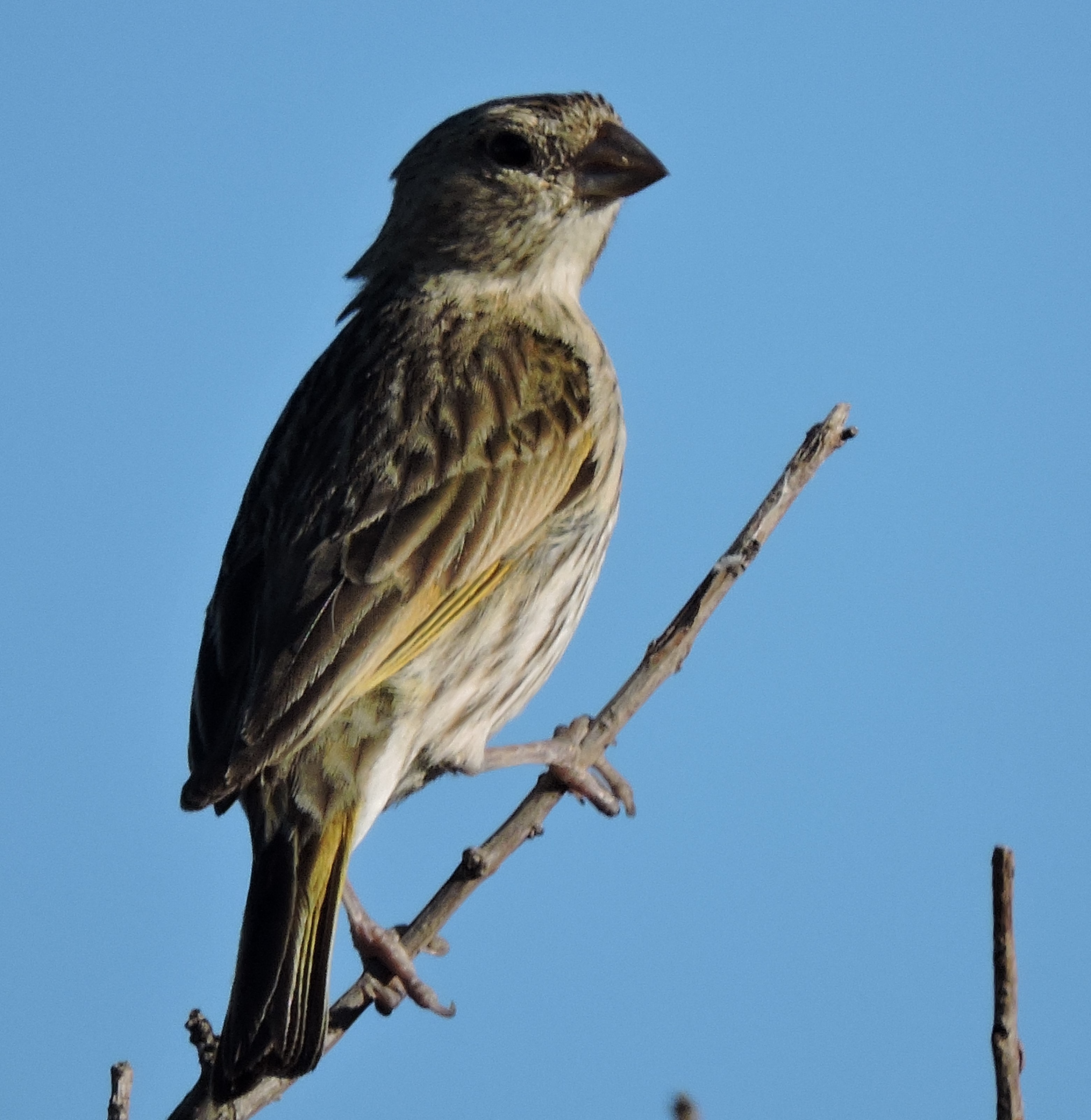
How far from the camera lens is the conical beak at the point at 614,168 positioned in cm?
602

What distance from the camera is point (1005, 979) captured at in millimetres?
3262

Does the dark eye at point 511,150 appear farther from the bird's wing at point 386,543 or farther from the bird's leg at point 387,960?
the bird's leg at point 387,960

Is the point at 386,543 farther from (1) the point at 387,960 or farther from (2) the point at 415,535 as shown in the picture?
(1) the point at 387,960

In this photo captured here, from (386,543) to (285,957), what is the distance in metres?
1.22

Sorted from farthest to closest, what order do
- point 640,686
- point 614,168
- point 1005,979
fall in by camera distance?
1. point 614,168
2. point 640,686
3. point 1005,979

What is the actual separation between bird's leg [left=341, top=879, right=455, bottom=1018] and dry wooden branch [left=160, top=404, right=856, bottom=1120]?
1 cm

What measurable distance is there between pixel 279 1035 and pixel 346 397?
2182mm

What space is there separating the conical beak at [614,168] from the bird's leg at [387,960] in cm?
257

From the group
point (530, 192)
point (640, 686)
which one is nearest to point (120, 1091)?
point (640, 686)

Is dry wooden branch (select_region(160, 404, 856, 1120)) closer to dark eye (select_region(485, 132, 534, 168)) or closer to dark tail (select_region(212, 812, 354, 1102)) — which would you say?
dark tail (select_region(212, 812, 354, 1102))

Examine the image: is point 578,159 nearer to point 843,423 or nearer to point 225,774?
point 843,423

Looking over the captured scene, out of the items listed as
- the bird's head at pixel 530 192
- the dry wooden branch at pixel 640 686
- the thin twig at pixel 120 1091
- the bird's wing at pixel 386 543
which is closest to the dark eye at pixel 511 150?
the bird's head at pixel 530 192

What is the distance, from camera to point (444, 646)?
507cm

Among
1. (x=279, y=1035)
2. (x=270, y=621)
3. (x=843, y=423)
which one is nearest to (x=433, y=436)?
(x=270, y=621)
